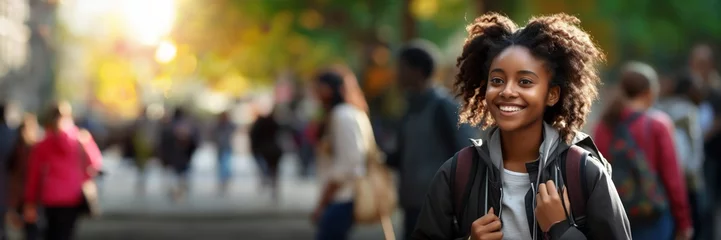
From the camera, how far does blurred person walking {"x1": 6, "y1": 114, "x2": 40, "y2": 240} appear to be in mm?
11977

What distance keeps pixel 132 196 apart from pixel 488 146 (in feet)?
69.7

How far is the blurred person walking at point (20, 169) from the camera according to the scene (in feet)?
39.3

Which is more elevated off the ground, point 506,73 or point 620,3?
point 620,3

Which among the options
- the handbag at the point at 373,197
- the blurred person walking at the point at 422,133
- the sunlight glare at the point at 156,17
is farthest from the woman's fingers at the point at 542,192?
the sunlight glare at the point at 156,17

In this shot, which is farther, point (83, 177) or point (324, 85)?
point (83, 177)

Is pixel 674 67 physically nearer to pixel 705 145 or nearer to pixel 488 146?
pixel 705 145

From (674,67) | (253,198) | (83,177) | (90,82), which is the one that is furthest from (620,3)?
(90,82)

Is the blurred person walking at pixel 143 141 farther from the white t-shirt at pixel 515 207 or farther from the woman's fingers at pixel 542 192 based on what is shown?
the woman's fingers at pixel 542 192

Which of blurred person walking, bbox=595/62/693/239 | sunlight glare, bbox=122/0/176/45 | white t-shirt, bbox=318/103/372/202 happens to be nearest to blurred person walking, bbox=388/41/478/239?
white t-shirt, bbox=318/103/372/202

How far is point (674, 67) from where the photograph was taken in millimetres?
49188

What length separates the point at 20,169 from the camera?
12031 mm

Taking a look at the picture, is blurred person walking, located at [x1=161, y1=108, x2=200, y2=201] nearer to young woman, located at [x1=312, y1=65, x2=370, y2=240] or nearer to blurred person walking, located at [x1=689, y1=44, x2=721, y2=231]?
blurred person walking, located at [x1=689, y1=44, x2=721, y2=231]

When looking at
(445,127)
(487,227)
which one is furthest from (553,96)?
(445,127)

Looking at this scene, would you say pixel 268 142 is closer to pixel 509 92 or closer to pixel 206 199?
pixel 206 199
